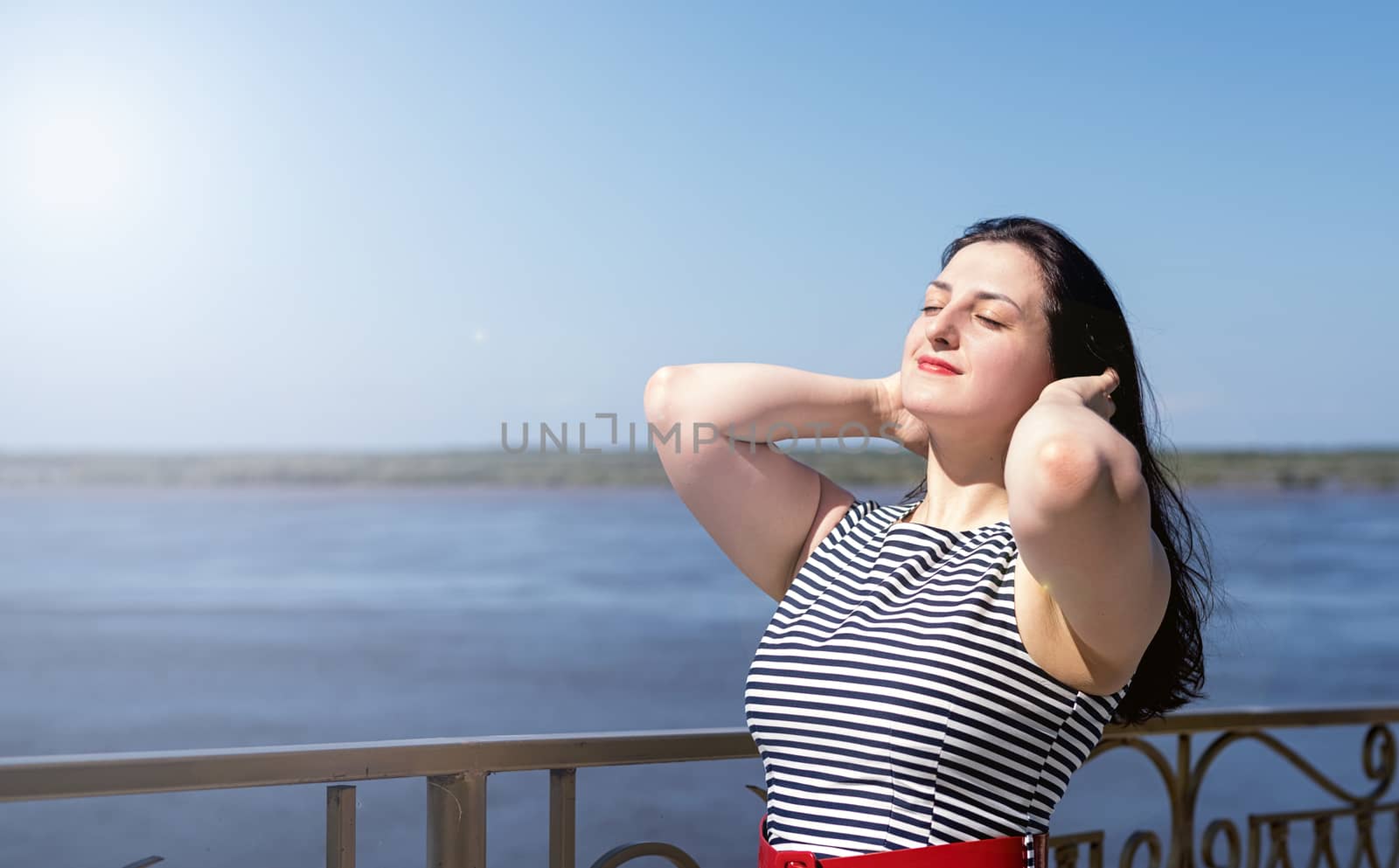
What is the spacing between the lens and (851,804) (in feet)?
3.93

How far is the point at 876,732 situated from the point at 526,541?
974 inches

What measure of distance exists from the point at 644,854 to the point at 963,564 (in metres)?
0.66

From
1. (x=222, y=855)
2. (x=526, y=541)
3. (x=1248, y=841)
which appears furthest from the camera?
(x=526, y=541)

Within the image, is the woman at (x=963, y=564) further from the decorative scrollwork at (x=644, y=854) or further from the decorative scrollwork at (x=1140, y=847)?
the decorative scrollwork at (x=1140, y=847)

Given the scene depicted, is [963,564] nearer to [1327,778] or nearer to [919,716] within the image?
[919,716]

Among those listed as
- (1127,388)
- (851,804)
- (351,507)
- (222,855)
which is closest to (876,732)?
(851,804)

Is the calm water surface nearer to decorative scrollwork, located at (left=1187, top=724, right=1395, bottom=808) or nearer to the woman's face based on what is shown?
decorative scrollwork, located at (left=1187, top=724, right=1395, bottom=808)

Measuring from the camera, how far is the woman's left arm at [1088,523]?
0.94 metres

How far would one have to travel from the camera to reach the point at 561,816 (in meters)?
1.58

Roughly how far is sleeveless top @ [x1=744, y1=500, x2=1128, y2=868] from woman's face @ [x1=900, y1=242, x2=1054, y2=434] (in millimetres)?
136

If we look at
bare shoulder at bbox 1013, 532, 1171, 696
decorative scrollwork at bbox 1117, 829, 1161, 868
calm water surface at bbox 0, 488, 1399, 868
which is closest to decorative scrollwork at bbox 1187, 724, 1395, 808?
decorative scrollwork at bbox 1117, 829, 1161, 868

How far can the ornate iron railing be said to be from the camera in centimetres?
130

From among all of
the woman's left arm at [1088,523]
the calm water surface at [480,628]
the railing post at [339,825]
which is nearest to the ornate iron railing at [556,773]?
the railing post at [339,825]

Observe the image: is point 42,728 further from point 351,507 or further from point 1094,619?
point 1094,619
